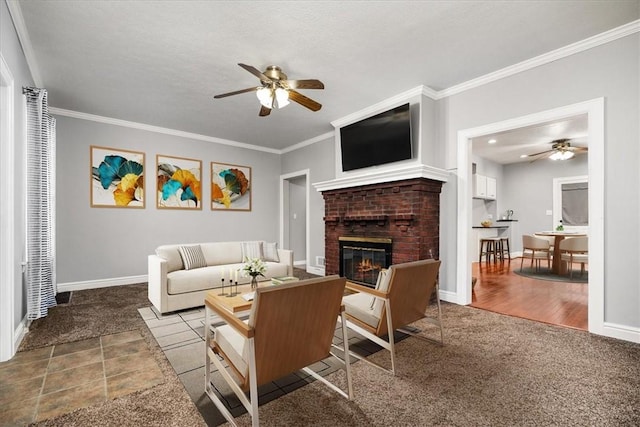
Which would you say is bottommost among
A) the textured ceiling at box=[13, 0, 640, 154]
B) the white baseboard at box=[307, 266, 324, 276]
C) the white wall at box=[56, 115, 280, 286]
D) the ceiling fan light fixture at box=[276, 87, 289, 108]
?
the white baseboard at box=[307, 266, 324, 276]

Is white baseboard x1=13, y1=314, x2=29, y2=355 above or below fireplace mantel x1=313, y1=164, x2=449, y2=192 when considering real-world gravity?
below

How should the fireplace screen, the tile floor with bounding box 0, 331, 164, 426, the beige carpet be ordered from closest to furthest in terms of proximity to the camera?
the beige carpet → the tile floor with bounding box 0, 331, 164, 426 → the fireplace screen

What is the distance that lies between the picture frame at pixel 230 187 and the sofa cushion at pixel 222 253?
66.4 inches

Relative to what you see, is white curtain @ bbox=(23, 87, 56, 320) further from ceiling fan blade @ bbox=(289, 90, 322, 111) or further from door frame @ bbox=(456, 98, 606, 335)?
door frame @ bbox=(456, 98, 606, 335)

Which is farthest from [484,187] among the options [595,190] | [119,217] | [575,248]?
[119,217]

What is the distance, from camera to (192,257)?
4.11 meters

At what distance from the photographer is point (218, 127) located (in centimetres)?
546

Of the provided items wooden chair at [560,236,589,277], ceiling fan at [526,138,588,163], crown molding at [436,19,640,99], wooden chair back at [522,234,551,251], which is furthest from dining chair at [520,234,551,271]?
crown molding at [436,19,640,99]

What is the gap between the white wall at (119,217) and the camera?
464 cm

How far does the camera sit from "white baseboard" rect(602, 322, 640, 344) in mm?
2648

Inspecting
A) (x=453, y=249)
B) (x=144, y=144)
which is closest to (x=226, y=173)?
(x=144, y=144)

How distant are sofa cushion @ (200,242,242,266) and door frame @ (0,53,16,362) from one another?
216 cm

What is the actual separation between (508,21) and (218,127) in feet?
14.8

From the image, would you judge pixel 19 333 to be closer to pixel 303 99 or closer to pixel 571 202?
pixel 303 99
